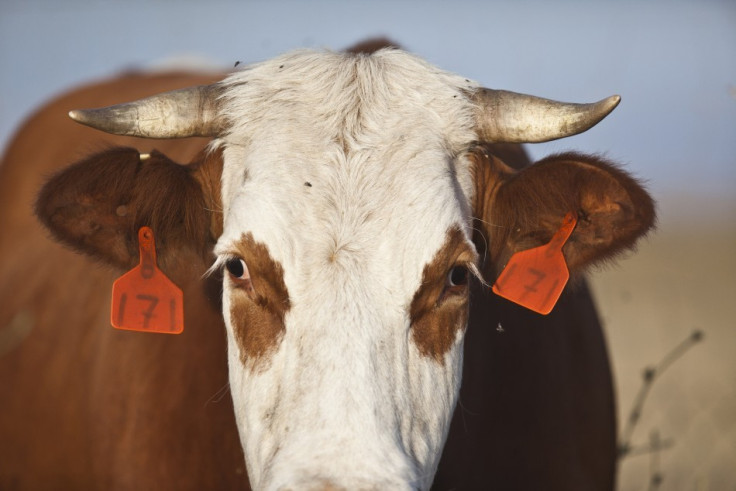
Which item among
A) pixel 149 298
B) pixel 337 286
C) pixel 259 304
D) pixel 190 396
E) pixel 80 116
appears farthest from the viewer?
pixel 190 396

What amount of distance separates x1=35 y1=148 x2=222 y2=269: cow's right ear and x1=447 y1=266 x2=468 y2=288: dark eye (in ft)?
3.16

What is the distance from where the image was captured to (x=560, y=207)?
3.51 m

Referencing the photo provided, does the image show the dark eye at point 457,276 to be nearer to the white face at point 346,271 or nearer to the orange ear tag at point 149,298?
the white face at point 346,271

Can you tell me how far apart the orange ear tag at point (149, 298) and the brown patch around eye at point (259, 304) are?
1.34 ft

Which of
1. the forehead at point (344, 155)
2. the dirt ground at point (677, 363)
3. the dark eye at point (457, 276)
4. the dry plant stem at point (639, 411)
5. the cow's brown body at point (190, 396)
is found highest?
the forehead at point (344, 155)

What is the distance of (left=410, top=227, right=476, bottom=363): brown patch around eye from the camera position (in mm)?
3102

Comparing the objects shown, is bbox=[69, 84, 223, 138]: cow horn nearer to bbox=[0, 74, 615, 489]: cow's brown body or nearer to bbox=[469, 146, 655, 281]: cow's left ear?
bbox=[0, 74, 615, 489]: cow's brown body

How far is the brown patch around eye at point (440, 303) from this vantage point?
310cm

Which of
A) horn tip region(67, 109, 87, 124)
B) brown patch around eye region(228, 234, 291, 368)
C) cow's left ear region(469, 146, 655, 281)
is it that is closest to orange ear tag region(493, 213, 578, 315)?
cow's left ear region(469, 146, 655, 281)

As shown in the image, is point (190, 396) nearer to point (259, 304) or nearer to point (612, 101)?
point (259, 304)

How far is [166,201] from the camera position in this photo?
3551mm

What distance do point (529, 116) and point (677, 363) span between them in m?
6.49

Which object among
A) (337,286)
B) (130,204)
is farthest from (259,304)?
(130,204)

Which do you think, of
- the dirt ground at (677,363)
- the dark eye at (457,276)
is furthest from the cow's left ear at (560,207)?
the dark eye at (457,276)
